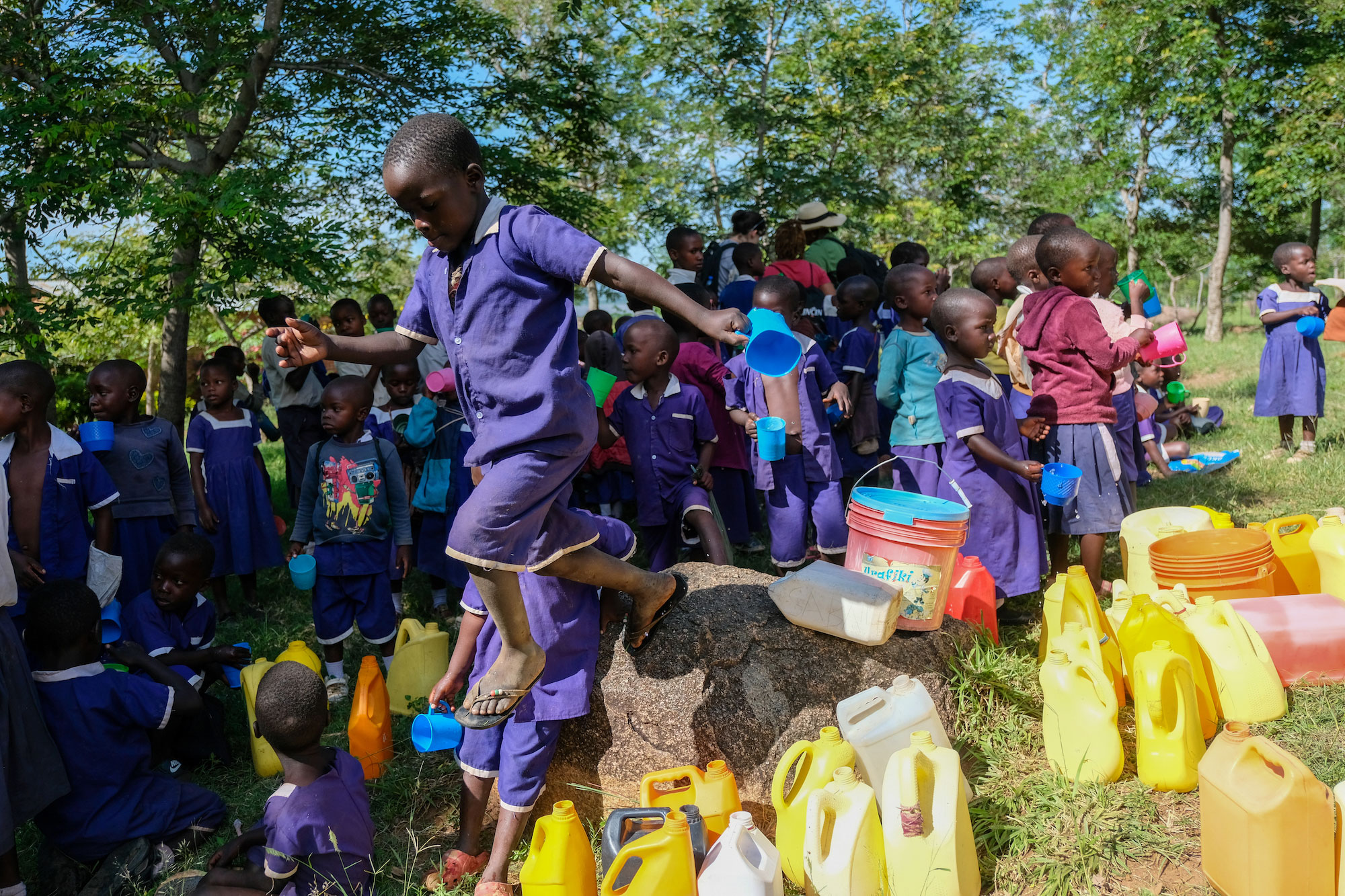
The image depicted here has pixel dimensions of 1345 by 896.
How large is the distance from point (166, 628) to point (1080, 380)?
4194 millimetres

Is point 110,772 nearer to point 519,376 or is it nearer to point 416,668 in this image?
point 416,668

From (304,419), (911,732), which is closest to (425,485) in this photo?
(304,419)

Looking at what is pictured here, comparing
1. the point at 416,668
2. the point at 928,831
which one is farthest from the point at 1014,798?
the point at 416,668

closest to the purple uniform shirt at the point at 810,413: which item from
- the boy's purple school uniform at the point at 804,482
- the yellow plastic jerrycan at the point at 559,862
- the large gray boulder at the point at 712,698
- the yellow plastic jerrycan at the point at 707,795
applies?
the boy's purple school uniform at the point at 804,482

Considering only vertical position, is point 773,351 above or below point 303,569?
above

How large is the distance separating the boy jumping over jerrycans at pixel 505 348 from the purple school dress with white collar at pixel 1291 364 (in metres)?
6.85

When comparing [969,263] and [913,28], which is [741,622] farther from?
[969,263]

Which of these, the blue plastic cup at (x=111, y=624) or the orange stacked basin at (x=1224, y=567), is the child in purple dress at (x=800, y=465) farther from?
the blue plastic cup at (x=111, y=624)

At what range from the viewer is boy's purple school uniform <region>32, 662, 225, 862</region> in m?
3.05

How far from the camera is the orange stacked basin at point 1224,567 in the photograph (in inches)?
148

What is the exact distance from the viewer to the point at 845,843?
93.4 inches

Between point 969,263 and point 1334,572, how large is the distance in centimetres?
1839

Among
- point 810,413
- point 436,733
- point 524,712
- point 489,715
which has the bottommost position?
point 436,733

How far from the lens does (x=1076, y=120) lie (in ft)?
71.3
